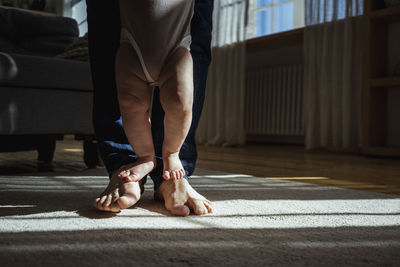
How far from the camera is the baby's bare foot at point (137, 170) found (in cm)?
77

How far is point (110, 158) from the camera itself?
90 cm

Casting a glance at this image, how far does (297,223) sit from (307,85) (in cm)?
226

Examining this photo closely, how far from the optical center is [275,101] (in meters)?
3.34

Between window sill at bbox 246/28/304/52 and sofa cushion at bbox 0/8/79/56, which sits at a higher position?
window sill at bbox 246/28/304/52

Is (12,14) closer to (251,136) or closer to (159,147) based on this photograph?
(159,147)

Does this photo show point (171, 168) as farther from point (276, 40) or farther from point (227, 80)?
point (227, 80)

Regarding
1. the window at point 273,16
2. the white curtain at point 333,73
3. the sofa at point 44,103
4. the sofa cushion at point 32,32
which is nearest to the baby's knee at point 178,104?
the sofa at point 44,103

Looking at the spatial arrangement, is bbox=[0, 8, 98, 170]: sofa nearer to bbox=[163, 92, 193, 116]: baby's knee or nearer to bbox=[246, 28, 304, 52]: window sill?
bbox=[163, 92, 193, 116]: baby's knee

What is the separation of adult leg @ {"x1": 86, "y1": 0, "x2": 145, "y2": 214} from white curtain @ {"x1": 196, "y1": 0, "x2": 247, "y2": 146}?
7.85ft

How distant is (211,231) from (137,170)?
0.24 meters

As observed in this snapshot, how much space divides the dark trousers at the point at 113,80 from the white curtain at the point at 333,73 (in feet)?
6.18

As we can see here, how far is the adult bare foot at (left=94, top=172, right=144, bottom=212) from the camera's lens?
71cm

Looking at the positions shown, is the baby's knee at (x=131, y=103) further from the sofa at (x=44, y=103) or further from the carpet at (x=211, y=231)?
the sofa at (x=44, y=103)

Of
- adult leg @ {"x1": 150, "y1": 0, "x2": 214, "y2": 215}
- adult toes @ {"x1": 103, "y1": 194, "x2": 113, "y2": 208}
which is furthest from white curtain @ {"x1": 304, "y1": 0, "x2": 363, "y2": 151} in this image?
adult toes @ {"x1": 103, "y1": 194, "x2": 113, "y2": 208}
